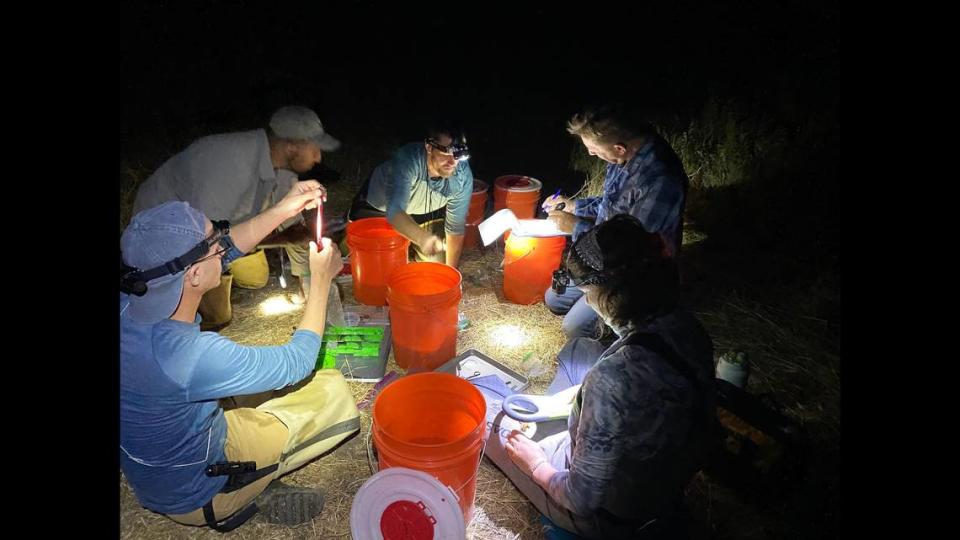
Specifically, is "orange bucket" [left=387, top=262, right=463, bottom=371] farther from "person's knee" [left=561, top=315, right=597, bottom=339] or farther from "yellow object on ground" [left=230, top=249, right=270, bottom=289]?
"yellow object on ground" [left=230, top=249, right=270, bottom=289]

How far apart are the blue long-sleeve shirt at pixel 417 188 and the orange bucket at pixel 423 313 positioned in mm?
828

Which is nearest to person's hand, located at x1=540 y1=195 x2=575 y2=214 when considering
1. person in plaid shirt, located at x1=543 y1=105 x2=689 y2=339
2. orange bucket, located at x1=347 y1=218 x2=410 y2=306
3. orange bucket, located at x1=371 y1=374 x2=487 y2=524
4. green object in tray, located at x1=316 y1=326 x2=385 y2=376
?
person in plaid shirt, located at x1=543 y1=105 x2=689 y2=339

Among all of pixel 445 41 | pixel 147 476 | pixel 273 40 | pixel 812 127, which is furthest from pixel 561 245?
pixel 445 41

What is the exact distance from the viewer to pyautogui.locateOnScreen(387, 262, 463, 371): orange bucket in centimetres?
347

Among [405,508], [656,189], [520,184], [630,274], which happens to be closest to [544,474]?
[405,508]

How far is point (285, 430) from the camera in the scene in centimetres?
272

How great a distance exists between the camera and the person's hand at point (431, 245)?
4281 mm

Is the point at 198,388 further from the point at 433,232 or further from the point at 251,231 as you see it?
the point at 433,232

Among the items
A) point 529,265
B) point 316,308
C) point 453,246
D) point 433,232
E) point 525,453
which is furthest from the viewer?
point 433,232

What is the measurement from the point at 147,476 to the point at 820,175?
679 centimetres

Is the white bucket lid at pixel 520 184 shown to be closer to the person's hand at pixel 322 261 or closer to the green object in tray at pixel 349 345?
the green object in tray at pixel 349 345

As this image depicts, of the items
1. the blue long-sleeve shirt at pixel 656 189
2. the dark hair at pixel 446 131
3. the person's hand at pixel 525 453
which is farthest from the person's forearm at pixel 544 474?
the dark hair at pixel 446 131

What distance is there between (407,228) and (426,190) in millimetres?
494

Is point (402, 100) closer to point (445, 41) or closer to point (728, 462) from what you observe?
point (445, 41)
